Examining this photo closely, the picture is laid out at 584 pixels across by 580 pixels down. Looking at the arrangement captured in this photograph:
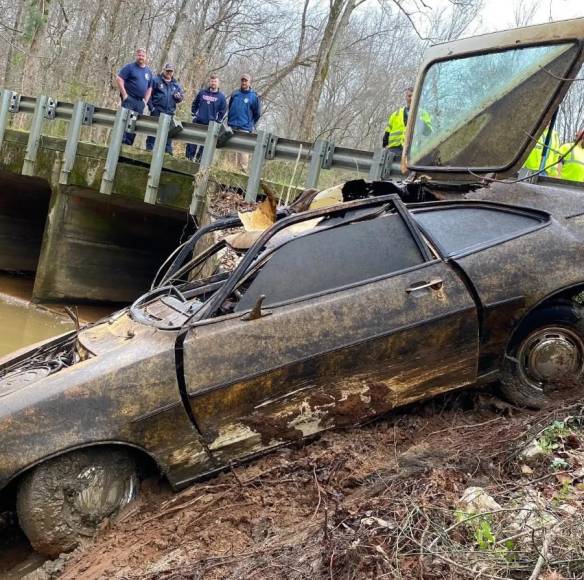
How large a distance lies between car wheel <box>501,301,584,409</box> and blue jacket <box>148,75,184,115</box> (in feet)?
30.8

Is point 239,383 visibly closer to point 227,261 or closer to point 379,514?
point 379,514

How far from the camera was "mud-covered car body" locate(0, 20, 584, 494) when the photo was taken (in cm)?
363

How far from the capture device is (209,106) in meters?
11.5

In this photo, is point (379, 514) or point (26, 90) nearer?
point (379, 514)

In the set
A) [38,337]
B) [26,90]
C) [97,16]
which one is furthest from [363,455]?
[97,16]

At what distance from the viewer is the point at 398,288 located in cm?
395

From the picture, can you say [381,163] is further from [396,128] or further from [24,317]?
[24,317]

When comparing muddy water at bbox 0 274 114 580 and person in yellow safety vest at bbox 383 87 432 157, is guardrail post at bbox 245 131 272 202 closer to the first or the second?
person in yellow safety vest at bbox 383 87 432 157

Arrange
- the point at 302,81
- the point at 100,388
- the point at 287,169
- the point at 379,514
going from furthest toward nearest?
1. the point at 302,81
2. the point at 287,169
3. the point at 100,388
4. the point at 379,514

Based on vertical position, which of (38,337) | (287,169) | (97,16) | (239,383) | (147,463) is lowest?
(38,337)

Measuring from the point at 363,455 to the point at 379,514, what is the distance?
0.93 m

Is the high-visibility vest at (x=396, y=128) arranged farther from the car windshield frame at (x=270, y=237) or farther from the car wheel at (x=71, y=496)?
the car wheel at (x=71, y=496)

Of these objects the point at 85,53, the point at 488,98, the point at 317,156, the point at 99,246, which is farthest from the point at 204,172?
the point at 85,53

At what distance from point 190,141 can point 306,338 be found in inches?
284
